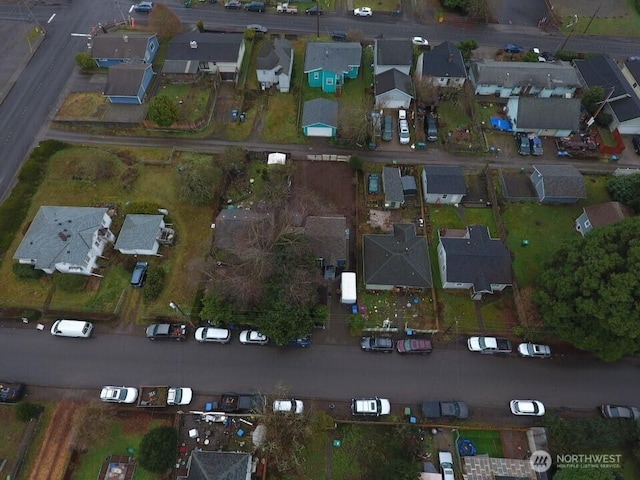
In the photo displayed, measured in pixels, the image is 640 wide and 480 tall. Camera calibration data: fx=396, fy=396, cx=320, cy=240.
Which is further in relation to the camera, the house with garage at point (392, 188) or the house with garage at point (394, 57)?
the house with garage at point (394, 57)

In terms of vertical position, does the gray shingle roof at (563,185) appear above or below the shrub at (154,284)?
above

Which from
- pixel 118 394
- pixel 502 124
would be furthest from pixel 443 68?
pixel 118 394

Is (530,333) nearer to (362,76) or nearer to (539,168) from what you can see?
(539,168)

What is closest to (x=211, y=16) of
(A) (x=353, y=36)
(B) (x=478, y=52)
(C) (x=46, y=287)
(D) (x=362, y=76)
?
(A) (x=353, y=36)

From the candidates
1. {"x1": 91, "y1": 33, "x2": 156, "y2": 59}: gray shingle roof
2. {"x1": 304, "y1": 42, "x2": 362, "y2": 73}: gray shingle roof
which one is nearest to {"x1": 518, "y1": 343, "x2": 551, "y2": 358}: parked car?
{"x1": 304, "y1": 42, "x2": 362, "y2": 73}: gray shingle roof

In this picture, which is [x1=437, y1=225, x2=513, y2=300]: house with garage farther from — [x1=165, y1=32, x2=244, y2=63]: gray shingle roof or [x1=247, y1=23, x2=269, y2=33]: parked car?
[x1=247, y1=23, x2=269, y2=33]: parked car

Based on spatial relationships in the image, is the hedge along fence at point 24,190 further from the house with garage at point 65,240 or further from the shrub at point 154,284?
the shrub at point 154,284

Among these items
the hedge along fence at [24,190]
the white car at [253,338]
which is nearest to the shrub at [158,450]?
the white car at [253,338]

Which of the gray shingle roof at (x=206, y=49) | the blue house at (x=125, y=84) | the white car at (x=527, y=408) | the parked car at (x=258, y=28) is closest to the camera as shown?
the white car at (x=527, y=408)
